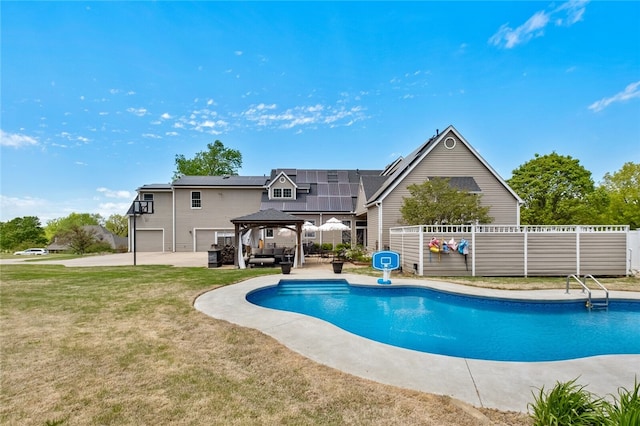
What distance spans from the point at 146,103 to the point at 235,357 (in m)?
23.7

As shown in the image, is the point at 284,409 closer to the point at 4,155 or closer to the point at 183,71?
the point at 4,155

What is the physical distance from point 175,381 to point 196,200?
84.7ft

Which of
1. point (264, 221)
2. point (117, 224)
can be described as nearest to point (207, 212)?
A: point (264, 221)

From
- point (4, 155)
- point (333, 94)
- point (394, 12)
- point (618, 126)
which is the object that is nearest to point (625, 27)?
point (618, 126)

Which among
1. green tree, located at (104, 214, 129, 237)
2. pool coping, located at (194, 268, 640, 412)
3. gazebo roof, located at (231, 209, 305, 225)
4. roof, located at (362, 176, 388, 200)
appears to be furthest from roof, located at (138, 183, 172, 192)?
green tree, located at (104, 214, 129, 237)

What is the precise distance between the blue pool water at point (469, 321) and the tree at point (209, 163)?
37553mm

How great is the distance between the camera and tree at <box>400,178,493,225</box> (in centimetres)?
1551

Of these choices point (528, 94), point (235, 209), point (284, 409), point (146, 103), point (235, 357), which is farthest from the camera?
Answer: point (235, 209)

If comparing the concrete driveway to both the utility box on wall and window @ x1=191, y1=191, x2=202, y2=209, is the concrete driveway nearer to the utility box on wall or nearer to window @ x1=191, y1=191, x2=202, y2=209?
the utility box on wall

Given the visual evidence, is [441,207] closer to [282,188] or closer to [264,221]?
[264,221]

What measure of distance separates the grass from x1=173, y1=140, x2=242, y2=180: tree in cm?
3973

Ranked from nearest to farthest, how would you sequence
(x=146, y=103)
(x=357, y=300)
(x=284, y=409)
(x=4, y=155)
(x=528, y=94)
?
(x=284, y=409) < (x=357, y=300) < (x=4, y=155) < (x=528, y=94) < (x=146, y=103)

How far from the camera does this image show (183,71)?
18.5 metres

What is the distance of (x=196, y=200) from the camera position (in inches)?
1076
